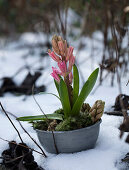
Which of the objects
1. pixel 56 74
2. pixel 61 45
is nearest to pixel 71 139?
pixel 56 74

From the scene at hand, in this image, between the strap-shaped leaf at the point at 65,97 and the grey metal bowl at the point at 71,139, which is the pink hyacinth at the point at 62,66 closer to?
the strap-shaped leaf at the point at 65,97

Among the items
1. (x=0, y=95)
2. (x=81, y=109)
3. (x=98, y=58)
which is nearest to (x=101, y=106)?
(x=81, y=109)

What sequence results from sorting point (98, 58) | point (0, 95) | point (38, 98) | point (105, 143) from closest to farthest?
point (105, 143) → point (38, 98) → point (0, 95) → point (98, 58)

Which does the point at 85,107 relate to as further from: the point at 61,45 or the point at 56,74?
the point at 61,45

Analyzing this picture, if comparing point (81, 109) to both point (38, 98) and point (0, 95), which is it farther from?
point (0, 95)

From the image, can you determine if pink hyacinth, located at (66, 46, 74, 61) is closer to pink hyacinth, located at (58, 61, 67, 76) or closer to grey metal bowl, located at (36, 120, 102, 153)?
pink hyacinth, located at (58, 61, 67, 76)
